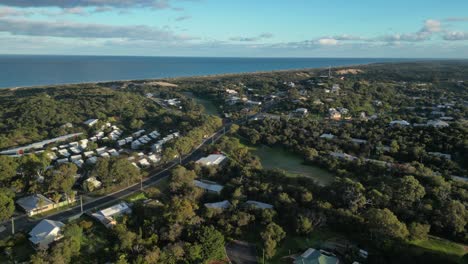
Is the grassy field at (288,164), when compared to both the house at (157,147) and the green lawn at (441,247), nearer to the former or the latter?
the green lawn at (441,247)

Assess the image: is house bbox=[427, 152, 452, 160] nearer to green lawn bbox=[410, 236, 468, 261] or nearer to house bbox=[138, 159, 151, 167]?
green lawn bbox=[410, 236, 468, 261]

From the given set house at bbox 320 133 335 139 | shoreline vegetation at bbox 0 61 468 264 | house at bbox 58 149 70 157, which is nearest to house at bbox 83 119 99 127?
shoreline vegetation at bbox 0 61 468 264

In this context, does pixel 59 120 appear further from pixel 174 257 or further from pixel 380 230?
pixel 380 230

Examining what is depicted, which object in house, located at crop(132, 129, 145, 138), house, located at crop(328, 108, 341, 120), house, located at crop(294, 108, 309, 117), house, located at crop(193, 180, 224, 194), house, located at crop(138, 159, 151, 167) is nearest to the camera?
house, located at crop(193, 180, 224, 194)

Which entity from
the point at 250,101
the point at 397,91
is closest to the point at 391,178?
the point at 250,101

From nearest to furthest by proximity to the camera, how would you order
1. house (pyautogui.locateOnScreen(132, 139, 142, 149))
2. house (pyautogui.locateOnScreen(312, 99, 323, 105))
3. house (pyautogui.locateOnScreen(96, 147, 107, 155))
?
house (pyautogui.locateOnScreen(96, 147, 107, 155)) < house (pyautogui.locateOnScreen(132, 139, 142, 149)) < house (pyautogui.locateOnScreen(312, 99, 323, 105))

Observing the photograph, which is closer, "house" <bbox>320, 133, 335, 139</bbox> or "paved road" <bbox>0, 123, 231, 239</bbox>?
"paved road" <bbox>0, 123, 231, 239</bbox>

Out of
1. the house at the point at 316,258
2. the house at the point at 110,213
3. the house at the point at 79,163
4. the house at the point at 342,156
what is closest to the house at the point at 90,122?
the house at the point at 79,163
